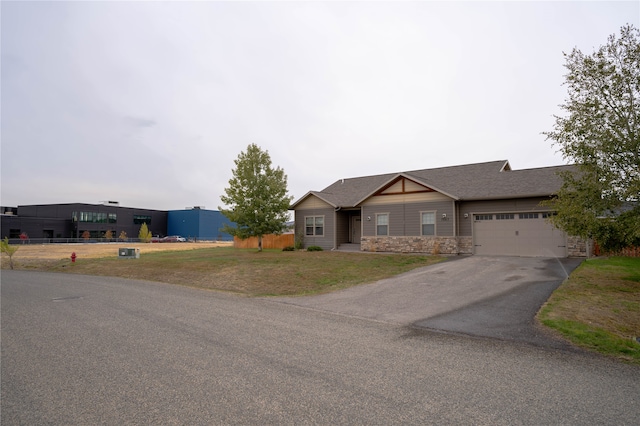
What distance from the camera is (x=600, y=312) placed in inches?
324

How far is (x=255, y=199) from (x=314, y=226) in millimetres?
4797

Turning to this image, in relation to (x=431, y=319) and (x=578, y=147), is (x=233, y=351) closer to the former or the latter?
(x=431, y=319)

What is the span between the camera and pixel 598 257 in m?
18.5

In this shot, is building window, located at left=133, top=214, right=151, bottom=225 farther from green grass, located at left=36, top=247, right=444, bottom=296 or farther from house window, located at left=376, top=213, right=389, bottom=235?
house window, located at left=376, top=213, right=389, bottom=235

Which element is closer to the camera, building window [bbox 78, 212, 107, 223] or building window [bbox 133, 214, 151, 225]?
building window [bbox 78, 212, 107, 223]

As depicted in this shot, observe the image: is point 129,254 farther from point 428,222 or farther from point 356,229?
point 428,222

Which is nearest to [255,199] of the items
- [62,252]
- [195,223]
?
[62,252]

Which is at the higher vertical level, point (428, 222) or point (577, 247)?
point (428, 222)

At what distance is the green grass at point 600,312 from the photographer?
6113 millimetres

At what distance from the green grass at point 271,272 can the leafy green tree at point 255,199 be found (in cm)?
667

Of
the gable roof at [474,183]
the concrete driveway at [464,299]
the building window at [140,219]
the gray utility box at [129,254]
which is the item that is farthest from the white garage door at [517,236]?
the building window at [140,219]

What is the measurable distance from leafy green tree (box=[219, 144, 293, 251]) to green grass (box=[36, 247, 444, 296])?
667 centimetres

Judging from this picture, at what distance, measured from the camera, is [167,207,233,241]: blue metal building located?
272 feet

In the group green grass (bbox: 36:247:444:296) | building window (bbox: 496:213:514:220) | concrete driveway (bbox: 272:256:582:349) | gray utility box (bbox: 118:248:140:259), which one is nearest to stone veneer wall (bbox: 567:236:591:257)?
concrete driveway (bbox: 272:256:582:349)
